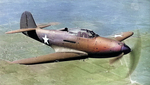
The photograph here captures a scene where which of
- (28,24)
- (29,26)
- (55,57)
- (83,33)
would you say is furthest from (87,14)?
(55,57)

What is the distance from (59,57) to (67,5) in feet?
176

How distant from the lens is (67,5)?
92625 mm

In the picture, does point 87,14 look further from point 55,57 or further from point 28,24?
point 55,57

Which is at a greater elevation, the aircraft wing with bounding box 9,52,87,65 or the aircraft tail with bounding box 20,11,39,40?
the aircraft tail with bounding box 20,11,39,40

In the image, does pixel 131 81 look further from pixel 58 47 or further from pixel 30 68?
pixel 58 47

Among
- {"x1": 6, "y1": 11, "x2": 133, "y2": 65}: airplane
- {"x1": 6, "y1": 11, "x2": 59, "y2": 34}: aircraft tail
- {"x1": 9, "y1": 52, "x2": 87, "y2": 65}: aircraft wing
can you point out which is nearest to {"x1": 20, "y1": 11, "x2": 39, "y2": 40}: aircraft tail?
{"x1": 6, "y1": 11, "x2": 59, "y2": 34}: aircraft tail

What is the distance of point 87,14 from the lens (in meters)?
87.3

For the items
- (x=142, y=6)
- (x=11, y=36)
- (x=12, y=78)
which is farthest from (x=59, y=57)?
(x=142, y=6)

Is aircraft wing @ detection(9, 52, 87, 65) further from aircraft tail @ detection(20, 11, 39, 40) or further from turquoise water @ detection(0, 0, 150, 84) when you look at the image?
turquoise water @ detection(0, 0, 150, 84)

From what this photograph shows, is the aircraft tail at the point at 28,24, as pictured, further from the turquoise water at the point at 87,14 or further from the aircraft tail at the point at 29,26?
the turquoise water at the point at 87,14

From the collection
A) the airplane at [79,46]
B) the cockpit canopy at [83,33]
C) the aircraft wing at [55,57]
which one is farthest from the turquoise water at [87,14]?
the aircraft wing at [55,57]

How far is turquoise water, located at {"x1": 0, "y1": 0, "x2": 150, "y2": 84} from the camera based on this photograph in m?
80.6

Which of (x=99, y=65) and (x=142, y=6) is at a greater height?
(x=142, y=6)

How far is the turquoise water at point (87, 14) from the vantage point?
80562 millimetres
